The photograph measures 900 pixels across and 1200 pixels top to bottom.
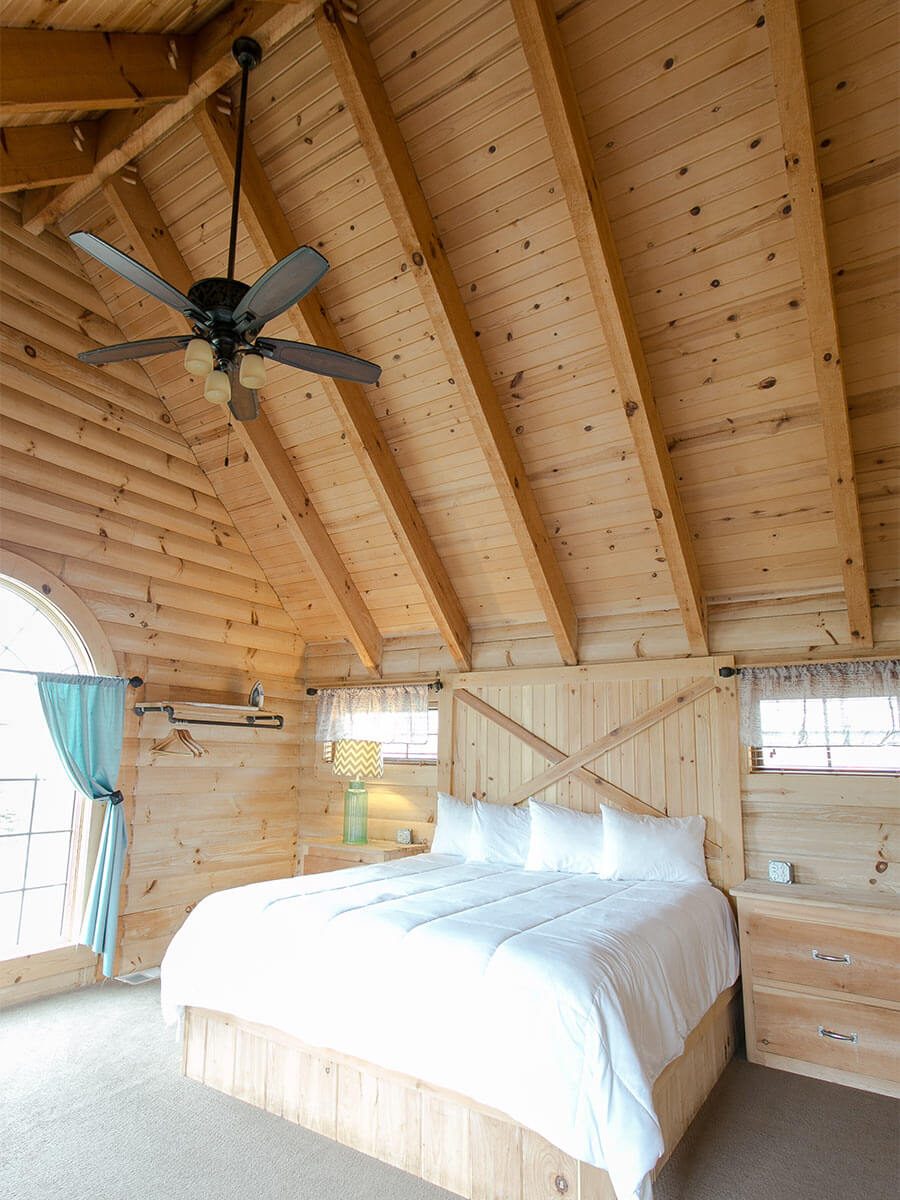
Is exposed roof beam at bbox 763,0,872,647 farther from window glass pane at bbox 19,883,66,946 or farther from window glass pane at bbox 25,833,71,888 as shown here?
window glass pane at bbox 19,883,66,946

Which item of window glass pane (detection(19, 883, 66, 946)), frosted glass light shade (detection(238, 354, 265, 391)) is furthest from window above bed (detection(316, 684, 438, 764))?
frosted glass light shade (detection(238, 354, 265, 391))

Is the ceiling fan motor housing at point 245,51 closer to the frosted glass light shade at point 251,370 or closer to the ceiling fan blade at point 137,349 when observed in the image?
the ceiling fan blade at point 137,349

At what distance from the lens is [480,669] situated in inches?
215

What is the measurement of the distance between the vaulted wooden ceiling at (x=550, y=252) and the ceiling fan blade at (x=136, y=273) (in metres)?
1.16

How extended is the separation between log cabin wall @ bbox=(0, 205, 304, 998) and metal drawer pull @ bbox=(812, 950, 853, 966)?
12.5 ft

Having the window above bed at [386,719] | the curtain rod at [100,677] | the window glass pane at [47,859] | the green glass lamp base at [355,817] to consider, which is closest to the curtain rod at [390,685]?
the window above bed at [386,719]

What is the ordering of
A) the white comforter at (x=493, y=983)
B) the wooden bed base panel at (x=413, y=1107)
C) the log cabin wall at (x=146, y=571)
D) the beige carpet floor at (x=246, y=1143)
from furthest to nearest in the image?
the log cabin wall at (x=146, y=571), the beige carpet floor at (x=246, y=1143), the wooden bed base panel at (x=413, y=1107), the white comforter at (x=493, y=983)

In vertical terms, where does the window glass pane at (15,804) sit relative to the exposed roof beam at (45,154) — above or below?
below

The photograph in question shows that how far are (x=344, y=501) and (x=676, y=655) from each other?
2.44m

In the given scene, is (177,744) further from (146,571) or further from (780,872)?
(780,872)

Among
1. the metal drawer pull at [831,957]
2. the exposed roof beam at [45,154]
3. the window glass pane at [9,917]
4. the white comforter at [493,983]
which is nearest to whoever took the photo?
the white comforter at [493,983]

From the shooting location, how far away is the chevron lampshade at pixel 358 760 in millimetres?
5500

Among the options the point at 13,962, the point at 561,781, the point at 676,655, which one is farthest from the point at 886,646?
the point at 13,962

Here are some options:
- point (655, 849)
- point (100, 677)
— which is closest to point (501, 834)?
point (655, 849)
